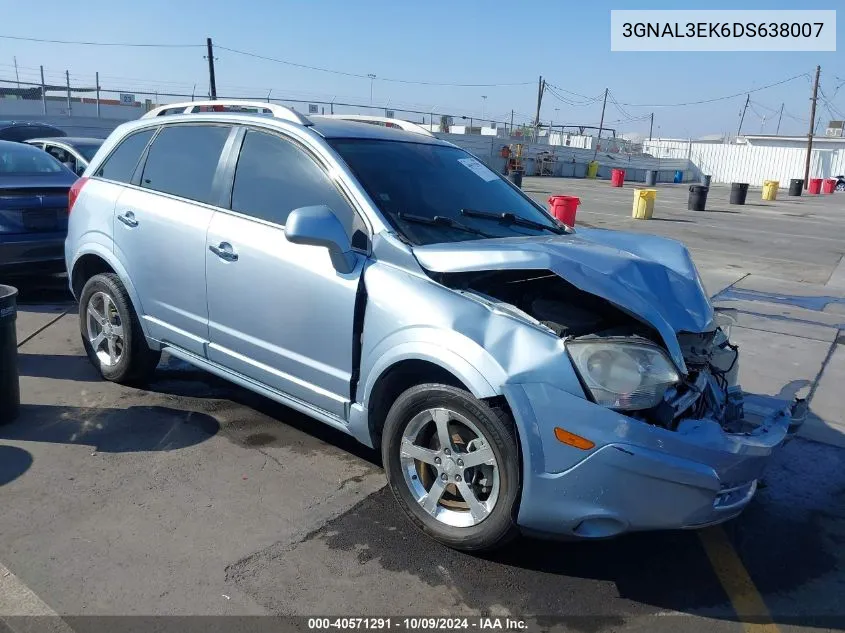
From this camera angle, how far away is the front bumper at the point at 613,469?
2.83 metres

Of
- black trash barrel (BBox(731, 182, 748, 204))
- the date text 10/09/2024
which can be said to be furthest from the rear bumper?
black trash barrel (BBox(731, 182, 748, 204))

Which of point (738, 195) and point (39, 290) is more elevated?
point (738, 195)

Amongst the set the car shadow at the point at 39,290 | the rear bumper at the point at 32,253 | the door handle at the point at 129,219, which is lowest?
the car shadow at the point at 39,290

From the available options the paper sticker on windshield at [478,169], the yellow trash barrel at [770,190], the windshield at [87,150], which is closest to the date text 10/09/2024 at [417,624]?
the paper sticker on windshield at [478,169]

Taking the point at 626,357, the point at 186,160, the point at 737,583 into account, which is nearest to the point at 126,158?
the point at 186,160

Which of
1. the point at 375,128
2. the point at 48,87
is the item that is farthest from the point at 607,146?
the point at 375,128

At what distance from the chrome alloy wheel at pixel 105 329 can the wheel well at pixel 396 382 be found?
2307mm

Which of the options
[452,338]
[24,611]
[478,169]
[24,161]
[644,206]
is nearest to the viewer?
[24,611]

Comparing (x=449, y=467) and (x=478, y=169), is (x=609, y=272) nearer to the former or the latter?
(x=449, y=467)

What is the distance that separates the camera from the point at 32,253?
7266 millimetres

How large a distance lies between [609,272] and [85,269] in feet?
12.9

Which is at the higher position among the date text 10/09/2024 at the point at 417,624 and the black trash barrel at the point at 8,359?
the black trash barrel at the point at 8,359

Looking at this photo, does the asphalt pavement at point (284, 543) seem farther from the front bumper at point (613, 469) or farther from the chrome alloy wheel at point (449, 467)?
the front bumper at point (613, 469)

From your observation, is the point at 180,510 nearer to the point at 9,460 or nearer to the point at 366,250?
the point at 9,460
